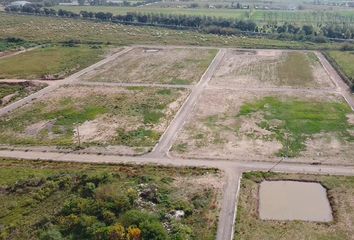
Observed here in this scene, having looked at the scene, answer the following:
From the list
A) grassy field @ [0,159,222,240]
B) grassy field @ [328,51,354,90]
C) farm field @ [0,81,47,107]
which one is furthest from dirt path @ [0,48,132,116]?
grassy field @ [328,51,354,90]

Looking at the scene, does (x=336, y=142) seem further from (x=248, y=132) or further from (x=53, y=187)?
(x=53, y=187)

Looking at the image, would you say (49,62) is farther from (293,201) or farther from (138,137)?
(293,201)

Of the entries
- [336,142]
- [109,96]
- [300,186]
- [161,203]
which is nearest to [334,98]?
[336,142]

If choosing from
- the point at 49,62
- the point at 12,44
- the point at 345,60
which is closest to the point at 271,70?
the point at 345,60

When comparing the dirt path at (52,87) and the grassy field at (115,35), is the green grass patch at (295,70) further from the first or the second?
the dirt path at (52,87)

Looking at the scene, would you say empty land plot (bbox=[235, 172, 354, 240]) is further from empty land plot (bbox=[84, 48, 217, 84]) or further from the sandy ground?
empty land plot (bbox=[84, 48, 217, 84])
